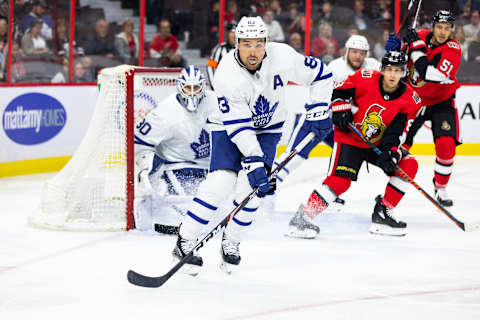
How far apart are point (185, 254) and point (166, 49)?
14.3 ft

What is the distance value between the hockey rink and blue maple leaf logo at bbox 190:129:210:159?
18.0 inches

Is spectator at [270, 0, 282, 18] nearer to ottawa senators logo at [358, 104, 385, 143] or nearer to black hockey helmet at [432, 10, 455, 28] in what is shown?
black hockey helmet at [432, 10, 455, 28]

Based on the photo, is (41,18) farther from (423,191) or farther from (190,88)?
(423,191)

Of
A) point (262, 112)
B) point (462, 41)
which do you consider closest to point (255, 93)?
point (262, 112)

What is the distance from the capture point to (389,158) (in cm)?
368

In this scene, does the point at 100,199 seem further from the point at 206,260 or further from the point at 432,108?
the point at 432,108

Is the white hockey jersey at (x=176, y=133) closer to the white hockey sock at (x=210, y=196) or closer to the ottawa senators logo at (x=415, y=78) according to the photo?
the white hockey sock at (x=210, y=196)

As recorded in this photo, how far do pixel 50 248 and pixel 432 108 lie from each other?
238cm

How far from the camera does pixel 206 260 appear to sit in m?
3.33

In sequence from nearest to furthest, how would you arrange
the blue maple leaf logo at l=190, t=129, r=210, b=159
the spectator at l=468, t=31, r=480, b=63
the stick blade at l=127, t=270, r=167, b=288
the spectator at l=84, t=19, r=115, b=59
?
the stick blade at l=127, t=270, r=167, b=288 < the blue maple leaf logo at l=190, t=129, r=210, b=159 < the spectator at l=84, t=19, r=115, b=59 < the spectator at l=468, t=31, r=480, b=63

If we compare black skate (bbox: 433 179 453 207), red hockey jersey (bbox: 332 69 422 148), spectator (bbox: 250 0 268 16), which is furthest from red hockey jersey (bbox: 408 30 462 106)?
spectator (bbox: 250 0 268 16)

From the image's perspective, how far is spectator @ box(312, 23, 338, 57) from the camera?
7.04 metres

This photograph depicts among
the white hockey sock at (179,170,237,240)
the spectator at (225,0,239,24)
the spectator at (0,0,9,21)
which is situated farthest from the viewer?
the spectator at (225,0,239,24)

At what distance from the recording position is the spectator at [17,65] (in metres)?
5.97
